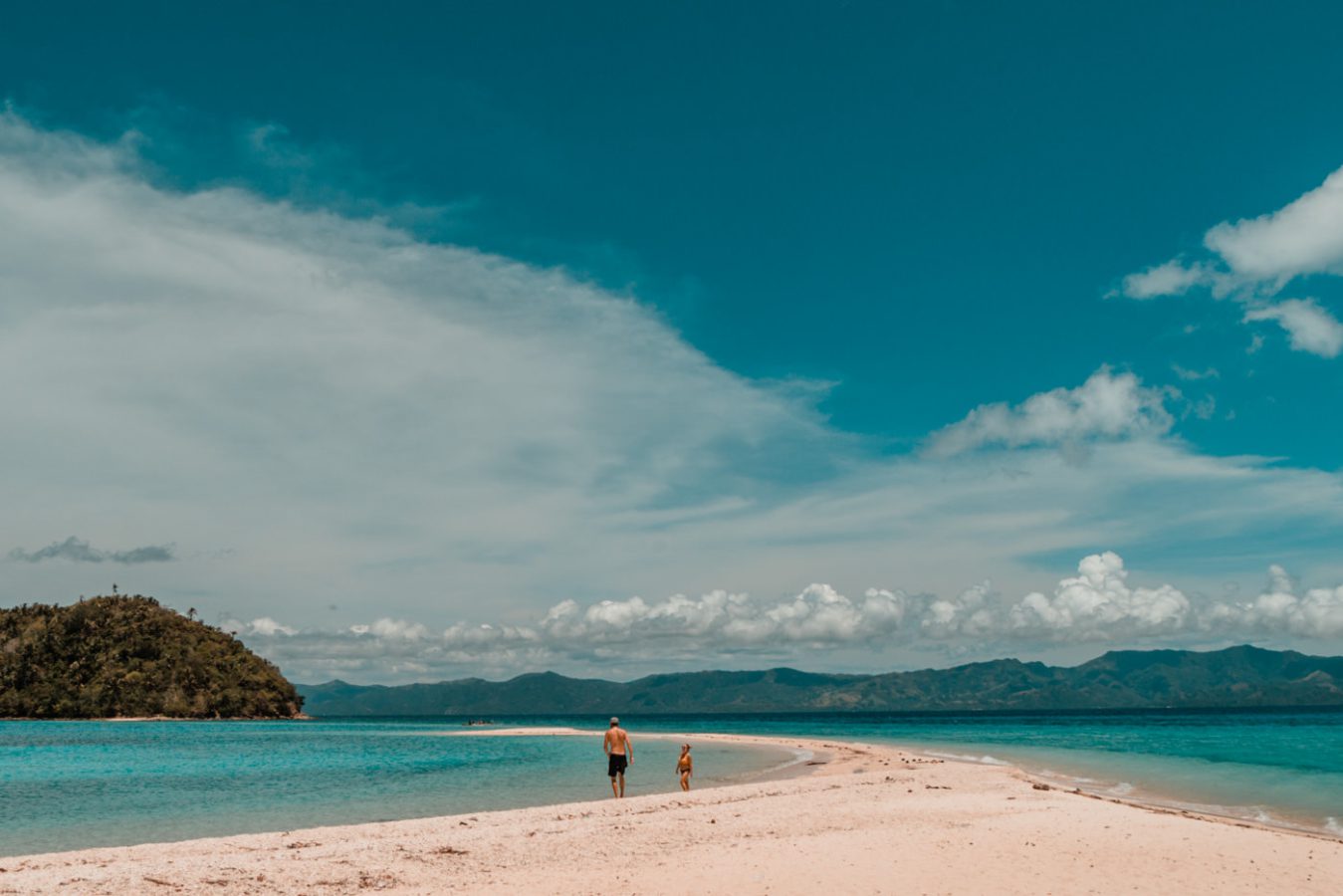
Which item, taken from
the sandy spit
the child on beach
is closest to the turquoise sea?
the child on beach

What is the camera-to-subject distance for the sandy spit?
15.5 m

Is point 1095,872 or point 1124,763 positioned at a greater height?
point 1095,872

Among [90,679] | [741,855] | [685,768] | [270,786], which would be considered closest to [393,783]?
[270,786]

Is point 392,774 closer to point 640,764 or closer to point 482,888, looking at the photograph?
point 640,764

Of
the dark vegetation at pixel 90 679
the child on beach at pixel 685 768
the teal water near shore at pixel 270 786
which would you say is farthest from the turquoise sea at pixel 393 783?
the dark vegetation at pixel 90 679

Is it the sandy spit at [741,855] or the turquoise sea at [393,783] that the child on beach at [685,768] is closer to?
the turquoise sea at [393,783]

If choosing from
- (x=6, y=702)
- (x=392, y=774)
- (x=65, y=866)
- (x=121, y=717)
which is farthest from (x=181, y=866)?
(x=6, y=702)

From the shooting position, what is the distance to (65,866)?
709 inches

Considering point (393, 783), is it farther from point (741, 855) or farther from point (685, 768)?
point (741, 855)

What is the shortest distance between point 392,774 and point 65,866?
30018mm

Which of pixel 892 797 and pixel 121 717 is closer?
pixel 892 797

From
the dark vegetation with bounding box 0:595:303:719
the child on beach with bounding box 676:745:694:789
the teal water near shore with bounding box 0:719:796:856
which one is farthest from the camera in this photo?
the dark vegetation with bounding box 0:595:303:719

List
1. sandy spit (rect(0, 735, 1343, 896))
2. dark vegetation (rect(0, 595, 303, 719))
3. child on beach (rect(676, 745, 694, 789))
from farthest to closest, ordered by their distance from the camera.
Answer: dark vegetation (rect(0, 595, 303, 719)), child on beach (rect(676, 745, 694, 789)), sandy spit (rect(0, 735, 1343, 896))

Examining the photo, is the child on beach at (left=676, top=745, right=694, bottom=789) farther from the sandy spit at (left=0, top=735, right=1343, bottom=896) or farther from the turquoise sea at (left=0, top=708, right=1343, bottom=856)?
the sandy spit at (left=0, top=735, right=1343, bottom=896)
